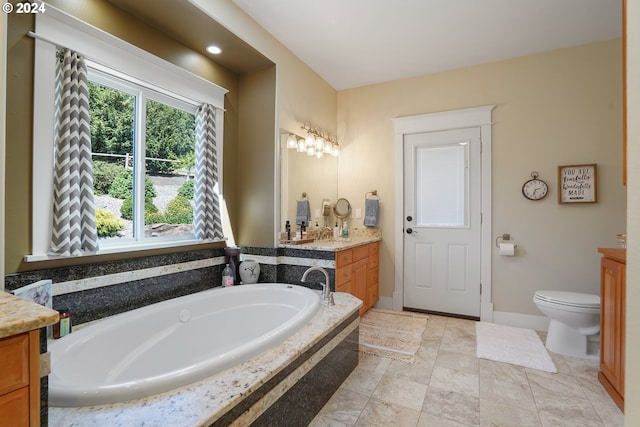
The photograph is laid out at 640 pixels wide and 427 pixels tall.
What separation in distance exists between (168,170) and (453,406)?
263cm

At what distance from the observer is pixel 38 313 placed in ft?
2.61

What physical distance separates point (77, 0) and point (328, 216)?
9.11 feet

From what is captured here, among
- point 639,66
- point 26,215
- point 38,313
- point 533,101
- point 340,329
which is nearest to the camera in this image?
point 38,313

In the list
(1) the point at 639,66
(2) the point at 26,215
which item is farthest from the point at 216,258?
(1) the point at 639,66

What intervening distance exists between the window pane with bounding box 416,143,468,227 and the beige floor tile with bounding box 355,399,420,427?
6.93 feet

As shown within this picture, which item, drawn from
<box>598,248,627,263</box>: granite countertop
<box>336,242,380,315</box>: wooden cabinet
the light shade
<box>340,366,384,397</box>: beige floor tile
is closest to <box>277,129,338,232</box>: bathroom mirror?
the light shade

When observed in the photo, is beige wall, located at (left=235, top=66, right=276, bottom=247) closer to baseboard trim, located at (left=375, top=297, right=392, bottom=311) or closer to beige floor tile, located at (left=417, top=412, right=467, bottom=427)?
baseboard trim, located at (left=375, top=297, right=392, bottom=311)

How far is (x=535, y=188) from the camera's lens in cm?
304

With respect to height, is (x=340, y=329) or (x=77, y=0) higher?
(x=77, y=0)

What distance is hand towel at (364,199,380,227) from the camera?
3.67m

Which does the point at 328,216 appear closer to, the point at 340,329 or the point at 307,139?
the point at 307,139

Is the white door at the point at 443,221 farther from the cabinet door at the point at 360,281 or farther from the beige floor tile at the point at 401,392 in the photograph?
the beige floor tile at the point at 401,392

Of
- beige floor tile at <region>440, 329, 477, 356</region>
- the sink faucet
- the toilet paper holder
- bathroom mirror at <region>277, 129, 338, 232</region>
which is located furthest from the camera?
the sink faucet

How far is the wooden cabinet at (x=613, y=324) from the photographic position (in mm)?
1834
